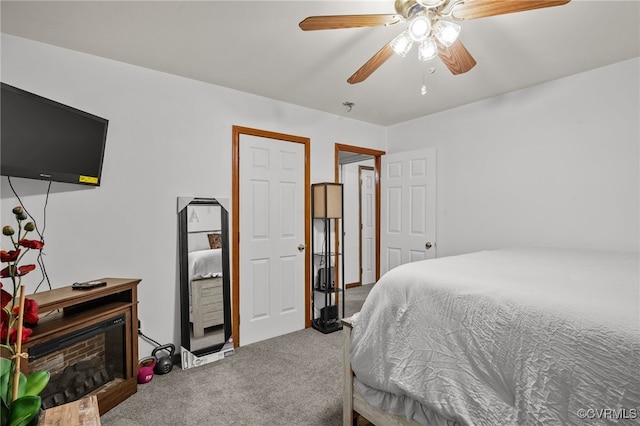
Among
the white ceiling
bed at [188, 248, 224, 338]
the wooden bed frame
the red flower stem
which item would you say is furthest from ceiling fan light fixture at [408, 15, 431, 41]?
bed at [188, 248, 224, 338]

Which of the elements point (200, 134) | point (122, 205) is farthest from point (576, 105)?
point (122, 205)

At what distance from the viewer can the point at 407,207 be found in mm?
3869

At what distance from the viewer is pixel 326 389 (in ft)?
7.25

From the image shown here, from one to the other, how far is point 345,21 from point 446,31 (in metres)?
0.49

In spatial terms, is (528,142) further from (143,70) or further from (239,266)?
(143,70)

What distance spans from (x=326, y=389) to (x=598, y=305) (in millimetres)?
1738

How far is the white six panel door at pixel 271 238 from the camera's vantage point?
10.0 feet

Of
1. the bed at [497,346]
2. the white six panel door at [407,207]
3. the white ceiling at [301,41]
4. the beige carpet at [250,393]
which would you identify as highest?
the white ceiling at [301,41]

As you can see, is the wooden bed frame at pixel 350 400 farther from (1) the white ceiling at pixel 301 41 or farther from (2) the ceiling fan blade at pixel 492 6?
(1) the white ceiling at pixel 301 41

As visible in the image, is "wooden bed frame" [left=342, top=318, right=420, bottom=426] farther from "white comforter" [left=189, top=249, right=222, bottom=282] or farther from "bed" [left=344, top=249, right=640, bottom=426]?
"white comforter" [left=189, top=249, right=222, bottom=282]

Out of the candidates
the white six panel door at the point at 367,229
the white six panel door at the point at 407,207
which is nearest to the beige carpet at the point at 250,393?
the white six panel door at the point at 407,207

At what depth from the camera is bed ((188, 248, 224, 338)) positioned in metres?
2.70

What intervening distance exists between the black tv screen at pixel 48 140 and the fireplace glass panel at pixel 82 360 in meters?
0.96

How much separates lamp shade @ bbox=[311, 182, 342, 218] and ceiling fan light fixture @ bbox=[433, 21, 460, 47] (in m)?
1.95
